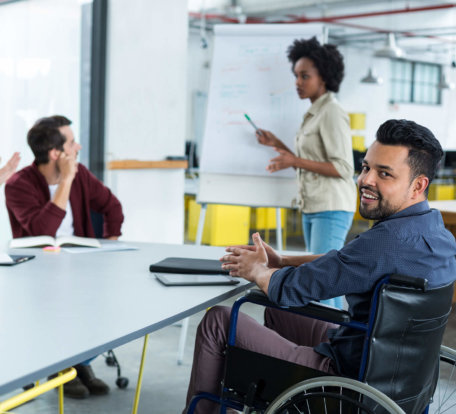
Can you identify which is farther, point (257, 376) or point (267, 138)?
point (267, 138)

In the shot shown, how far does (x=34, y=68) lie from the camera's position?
13.4 ft

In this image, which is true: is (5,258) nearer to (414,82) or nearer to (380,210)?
(380,210)

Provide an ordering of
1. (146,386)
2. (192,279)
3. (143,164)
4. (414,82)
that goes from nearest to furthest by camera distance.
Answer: (192,279) < (146,386) < (143,164) < (414,82)

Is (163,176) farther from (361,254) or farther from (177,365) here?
(361,254)

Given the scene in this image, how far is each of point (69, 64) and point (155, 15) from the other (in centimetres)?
70

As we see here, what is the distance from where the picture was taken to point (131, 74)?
4246 millimetres

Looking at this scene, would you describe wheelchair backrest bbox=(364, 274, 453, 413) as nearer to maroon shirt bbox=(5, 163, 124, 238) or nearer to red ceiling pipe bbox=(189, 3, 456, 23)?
maroon shirt bbox=(5, 163, 124, 238)

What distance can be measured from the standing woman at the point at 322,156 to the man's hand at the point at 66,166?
3.16ft

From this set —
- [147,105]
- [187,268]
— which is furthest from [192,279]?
[147,105]

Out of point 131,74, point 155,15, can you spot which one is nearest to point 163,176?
point 131,74

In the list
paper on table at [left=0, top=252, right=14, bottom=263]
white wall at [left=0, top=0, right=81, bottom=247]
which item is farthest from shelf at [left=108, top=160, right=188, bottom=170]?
paper on table at [left=0, top=252, right=14, bottom=263]

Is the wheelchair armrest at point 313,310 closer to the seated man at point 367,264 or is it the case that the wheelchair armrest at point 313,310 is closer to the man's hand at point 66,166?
the seated man at point 367,264

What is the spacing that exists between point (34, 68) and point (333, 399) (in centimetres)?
334

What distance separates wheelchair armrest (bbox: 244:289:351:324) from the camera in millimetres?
1510
